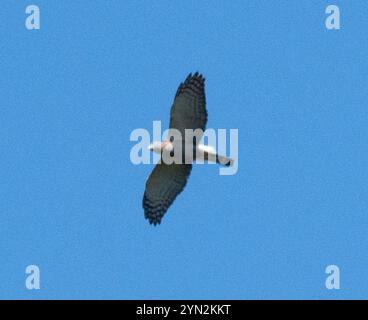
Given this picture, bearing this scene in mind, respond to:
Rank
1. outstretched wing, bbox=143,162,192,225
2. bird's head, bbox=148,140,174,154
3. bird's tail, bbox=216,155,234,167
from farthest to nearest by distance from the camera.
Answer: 1. outstretched wing, bbox=143,162,192,225
2. bird's tail, bbox=216,155,234,167
3. bird's head, bbox=148,140,174,154

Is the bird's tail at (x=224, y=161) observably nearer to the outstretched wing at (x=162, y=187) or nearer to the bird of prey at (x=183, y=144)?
the bird of prey at (x=183, y=144)

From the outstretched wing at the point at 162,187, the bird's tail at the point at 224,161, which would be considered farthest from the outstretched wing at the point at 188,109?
the outstretched wing at the point at 162,187

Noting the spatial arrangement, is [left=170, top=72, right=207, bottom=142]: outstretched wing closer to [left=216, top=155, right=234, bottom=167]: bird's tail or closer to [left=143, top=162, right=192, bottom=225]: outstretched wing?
[left=216, top=155, right=234, bottom=167]: bird's tail

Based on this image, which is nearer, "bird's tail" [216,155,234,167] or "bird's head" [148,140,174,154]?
"bird's head" [148,140,174,154]

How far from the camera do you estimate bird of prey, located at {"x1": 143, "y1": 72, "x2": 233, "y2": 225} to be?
771 inches

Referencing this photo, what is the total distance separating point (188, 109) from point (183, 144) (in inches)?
20.1

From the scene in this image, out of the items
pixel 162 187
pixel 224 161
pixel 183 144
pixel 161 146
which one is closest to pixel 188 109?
pixel 183 144

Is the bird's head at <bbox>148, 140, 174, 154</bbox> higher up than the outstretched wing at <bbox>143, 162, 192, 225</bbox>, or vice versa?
the bird's head at <bbox>148, 140, 174, 154</bbox>

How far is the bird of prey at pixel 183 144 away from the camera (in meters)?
19.6

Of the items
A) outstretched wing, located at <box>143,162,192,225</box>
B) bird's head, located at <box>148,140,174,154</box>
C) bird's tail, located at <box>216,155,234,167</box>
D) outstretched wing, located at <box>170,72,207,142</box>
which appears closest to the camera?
outstretched wing, located at <box>170,72,207,142</box>

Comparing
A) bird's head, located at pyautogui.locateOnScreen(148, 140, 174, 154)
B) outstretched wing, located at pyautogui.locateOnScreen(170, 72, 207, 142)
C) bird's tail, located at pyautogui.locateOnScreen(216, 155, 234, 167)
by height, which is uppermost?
outstretched wing, located at pyautogui.locateOnScreen(170, 72, 207, 142)

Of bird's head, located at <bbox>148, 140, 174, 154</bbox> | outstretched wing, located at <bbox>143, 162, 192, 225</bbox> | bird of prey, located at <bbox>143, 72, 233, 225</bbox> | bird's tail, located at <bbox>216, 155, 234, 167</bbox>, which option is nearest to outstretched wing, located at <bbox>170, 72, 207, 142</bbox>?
bird of prey, located at <bbox>143, 72, 233, 225</bbox>
